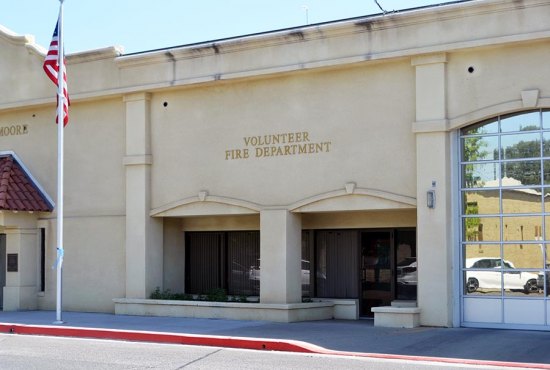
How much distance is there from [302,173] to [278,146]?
3.32ft

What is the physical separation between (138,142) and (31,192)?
3.97 metres

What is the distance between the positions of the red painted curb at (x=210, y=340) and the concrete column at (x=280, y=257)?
14.2 ft

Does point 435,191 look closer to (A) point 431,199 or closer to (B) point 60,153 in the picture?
(A) point 431,199

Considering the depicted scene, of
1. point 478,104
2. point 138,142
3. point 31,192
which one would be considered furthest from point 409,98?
point 31,192

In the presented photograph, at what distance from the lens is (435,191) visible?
63.6 ft

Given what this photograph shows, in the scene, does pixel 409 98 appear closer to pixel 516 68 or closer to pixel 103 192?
pixel 516 68

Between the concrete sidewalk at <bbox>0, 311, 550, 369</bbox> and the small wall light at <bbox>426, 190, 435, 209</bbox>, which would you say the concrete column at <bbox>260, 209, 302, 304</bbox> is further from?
the small wall light at <bbox>426, 190, 435, 209</bbox>

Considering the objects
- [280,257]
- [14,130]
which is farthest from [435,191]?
[14,130]

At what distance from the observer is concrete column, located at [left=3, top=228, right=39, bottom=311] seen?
24922mm

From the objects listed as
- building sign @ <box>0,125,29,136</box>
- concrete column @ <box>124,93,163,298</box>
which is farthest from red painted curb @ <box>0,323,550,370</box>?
building sign @ <box>0,125,29,136</box>

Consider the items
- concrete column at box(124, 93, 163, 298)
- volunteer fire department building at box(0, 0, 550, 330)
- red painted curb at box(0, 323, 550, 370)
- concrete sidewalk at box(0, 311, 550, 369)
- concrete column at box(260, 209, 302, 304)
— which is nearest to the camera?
red painted curb at box(0, 323, 550, 370)

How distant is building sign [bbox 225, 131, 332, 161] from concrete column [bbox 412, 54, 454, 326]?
262 cm

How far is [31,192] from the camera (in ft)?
83.5

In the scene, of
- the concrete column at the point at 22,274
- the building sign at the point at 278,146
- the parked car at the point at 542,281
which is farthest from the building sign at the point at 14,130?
the parked car at the point at 542,281
